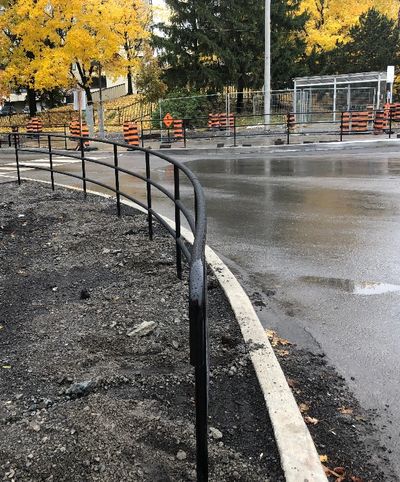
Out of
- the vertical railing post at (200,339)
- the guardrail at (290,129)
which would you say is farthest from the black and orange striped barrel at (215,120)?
the vertical railing post at (200,339)

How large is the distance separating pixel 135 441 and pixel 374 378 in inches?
71.3

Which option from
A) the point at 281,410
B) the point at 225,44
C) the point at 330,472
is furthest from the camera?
the point at 225,44

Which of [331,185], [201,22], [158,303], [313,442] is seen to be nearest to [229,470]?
[313,442]

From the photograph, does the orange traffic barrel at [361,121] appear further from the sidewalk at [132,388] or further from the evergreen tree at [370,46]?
the sidewalk at [132,388]

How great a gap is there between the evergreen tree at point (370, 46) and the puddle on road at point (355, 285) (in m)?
36.9

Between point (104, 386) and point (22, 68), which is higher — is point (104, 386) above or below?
below

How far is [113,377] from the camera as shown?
3846mm

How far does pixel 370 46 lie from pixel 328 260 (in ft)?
121

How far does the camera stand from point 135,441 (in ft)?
10.2

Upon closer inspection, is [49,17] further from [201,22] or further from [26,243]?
[26,243]

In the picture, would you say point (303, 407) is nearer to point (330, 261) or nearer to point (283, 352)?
point (283, 352)

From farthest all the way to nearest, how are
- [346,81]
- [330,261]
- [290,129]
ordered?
[346,81]
[290,129]
[330,261]

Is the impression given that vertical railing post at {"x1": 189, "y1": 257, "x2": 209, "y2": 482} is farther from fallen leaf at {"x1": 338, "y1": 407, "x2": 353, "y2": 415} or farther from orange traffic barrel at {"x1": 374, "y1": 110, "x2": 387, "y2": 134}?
orange traffic barrel at {"x1": 374, "y1": 110, "x2": 387, "y2": 134}

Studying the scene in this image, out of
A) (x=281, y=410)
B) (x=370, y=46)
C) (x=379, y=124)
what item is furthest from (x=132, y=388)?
(x=370, y=46)
